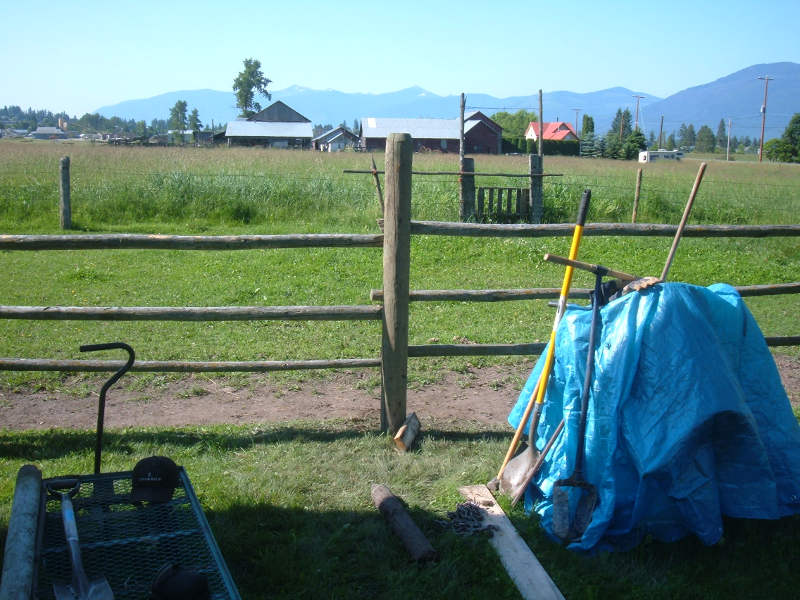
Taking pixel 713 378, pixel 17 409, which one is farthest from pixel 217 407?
pixel 713 378

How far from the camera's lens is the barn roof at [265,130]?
47.2 m

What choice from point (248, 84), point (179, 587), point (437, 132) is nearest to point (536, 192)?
point (179, 587)

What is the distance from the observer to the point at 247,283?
877 centimetres

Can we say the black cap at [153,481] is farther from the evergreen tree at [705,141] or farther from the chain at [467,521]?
the evergreen tree at [705,141]

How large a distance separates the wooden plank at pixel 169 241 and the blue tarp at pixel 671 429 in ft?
5.85

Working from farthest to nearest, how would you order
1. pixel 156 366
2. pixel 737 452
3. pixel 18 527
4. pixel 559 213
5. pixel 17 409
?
pixel 559 213 → pixel 17 409 → pixel 156 366 → pixel 737 452 → pixel 18 527

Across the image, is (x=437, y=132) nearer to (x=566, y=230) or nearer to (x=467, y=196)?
(x=467, y=196)

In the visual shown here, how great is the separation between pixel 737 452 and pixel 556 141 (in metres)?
49.0

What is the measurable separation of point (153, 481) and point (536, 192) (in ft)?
37.6

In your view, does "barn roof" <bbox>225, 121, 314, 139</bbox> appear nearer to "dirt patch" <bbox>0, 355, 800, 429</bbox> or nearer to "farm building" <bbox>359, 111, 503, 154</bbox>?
"farm building" <bbox>359, 111, 503, 154</bbox>

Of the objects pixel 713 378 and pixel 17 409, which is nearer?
pixel 713 378

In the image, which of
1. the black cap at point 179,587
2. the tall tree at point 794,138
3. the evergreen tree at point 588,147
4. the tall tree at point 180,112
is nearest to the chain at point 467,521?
the black cap at point 179,587

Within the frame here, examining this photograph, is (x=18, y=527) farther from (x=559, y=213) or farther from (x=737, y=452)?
(x=559, y=213)

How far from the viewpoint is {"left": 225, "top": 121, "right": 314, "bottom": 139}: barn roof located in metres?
47.2
